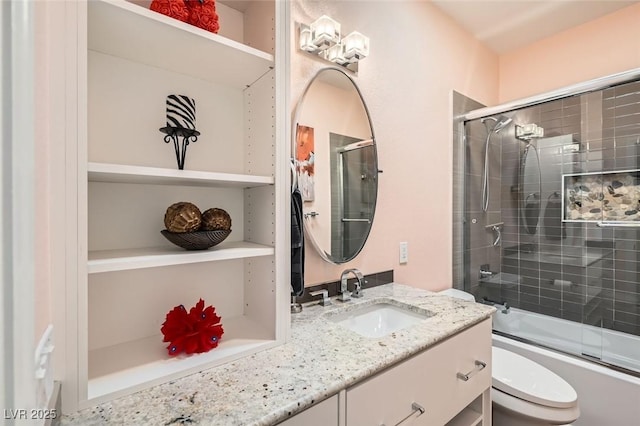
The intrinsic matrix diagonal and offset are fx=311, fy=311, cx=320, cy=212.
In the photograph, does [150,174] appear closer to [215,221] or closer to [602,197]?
[215,221]

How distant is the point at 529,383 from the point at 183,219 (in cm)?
168

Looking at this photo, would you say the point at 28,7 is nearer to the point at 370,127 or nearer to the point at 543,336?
the point at 370,127

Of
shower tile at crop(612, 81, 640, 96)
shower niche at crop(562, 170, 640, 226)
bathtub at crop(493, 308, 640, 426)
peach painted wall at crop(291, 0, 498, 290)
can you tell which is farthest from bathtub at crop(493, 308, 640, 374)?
shower tile at crop(612, 81, 640, 96)

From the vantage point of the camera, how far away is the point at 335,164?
4.94ft

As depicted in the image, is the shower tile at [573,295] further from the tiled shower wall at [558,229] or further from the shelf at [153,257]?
the shelf at [153,257]

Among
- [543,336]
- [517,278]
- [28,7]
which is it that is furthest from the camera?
[517,278]

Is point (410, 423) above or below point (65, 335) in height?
below

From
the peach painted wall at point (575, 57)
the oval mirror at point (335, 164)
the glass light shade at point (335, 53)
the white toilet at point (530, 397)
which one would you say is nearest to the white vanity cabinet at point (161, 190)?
the oval mirror at point (335, 164)

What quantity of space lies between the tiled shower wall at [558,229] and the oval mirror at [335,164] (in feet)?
3.45

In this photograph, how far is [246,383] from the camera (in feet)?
2.45

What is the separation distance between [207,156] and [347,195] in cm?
72

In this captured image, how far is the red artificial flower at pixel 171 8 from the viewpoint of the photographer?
782mm

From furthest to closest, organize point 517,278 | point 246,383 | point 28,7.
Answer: point 517,278 → point 246,383 → point 28,7

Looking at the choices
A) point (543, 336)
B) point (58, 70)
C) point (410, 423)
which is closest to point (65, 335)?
point (58, 70)
